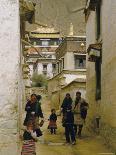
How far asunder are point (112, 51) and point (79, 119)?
374cm

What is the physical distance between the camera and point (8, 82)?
35.2ft

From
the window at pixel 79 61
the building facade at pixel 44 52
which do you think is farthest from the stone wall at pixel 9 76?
the building facade at pixel 44 52

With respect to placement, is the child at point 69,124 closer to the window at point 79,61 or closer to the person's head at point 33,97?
the person's head at point 33,97

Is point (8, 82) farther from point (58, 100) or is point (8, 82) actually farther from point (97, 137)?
point (58, 100)

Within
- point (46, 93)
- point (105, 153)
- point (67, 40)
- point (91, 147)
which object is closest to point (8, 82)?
point (105, 153)

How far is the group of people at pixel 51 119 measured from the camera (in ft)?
33.7

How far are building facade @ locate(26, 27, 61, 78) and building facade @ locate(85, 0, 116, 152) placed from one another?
38.2 meters

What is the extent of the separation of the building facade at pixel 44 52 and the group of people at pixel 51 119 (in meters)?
41.0

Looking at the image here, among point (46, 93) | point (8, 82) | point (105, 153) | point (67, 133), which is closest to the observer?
point (8, 82)

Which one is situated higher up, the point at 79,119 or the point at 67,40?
the point at 67,40

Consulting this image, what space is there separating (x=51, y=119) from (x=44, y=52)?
51.0 meters

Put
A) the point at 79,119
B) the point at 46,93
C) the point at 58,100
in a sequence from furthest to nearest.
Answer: the point at 46,93 → the point at 58,100 → the point at 79,119

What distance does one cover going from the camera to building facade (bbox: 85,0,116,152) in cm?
1410

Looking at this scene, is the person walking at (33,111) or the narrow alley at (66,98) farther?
the person walking at (33,111)
